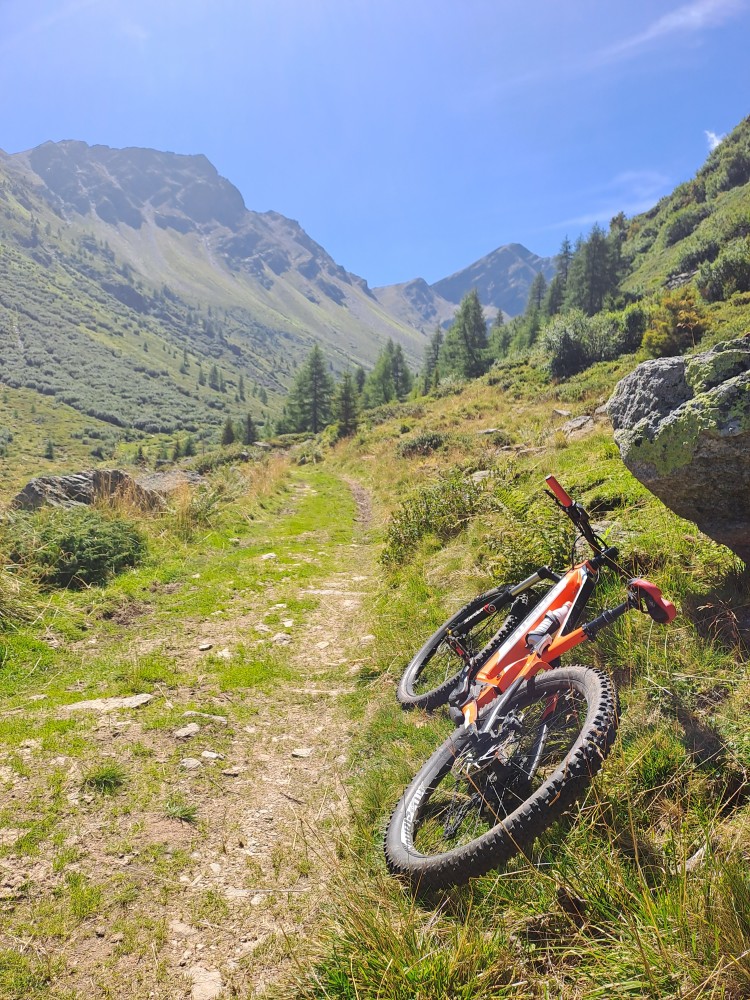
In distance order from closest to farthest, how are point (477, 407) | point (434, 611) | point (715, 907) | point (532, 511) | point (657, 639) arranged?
point (715, 907) → point (657, 639) → point (434, 611) → point (532, 511) → point (477, 407)

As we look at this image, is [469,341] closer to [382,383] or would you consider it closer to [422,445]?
[382,383]

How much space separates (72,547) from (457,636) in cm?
625

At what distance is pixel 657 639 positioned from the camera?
381 centimetres

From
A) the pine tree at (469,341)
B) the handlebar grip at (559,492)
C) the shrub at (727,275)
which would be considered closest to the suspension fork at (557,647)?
the handlebar grip at (559,492)

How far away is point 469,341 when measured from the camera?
195 feet

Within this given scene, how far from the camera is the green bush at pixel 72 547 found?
7.31m

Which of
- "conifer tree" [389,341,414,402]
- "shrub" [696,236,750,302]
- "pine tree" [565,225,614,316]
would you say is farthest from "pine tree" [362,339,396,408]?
"shrub" [696,236,750,302]

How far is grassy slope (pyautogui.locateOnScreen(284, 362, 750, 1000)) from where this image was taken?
73.4 inches

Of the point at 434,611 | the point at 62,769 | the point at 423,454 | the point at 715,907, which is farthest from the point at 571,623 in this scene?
the point at 423,454

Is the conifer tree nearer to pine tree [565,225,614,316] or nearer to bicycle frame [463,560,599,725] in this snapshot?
pine tree [565,225,614,316]

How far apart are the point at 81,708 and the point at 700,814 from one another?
5.08 m

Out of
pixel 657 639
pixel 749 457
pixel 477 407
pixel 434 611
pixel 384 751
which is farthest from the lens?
pixel 477 407

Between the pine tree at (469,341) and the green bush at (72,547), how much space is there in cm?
5329

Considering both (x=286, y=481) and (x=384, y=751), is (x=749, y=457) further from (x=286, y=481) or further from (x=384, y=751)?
(x=286, y=481)
